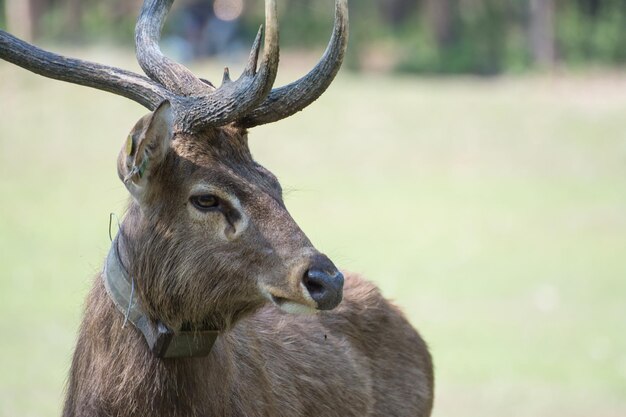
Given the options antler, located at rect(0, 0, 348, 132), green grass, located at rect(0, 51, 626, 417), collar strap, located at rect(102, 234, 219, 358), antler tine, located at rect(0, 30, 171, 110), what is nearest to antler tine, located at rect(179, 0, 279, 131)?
antler, located at rect(0, 0, 348, 132)

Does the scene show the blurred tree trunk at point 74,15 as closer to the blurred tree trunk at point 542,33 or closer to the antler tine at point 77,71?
the blurred tree trunk at point 542,33

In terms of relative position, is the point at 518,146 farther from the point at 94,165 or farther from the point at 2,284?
the point at 2,284

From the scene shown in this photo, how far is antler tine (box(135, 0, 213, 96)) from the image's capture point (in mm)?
6176

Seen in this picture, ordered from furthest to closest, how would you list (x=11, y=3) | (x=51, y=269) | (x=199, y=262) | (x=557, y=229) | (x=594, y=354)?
1. (x=11, y=3)
2. (x=557, y=229)
3. (x=51, y=269)
4. (x=594, y=354)
5. (x=199, y=262)

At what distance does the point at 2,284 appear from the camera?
17297mm

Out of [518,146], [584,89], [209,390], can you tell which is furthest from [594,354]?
[584,89]

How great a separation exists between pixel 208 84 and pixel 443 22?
1384 inches

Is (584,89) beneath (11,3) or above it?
beneath

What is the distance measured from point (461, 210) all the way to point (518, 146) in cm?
424

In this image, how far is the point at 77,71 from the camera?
19.8 ft

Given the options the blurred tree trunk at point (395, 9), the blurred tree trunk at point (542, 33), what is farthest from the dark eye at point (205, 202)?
the blurred tree trunk at point (395, 9)

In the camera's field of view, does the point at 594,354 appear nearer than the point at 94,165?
Yes

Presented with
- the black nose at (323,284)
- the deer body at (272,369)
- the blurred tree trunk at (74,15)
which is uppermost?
the blurred tree trunk at (74,15)

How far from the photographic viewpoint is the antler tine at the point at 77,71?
600 centimetres
